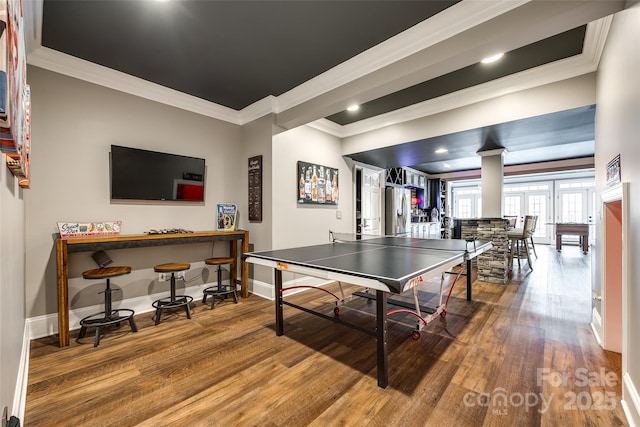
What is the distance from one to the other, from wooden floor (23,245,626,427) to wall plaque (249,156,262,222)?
1486 mm

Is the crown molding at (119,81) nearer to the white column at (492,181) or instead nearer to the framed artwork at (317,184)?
the framed artwork at (317,184)

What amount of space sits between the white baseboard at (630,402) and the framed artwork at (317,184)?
142 inches

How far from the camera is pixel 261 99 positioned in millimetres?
3805

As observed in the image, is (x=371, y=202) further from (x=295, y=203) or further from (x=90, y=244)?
(x=90, y=244)

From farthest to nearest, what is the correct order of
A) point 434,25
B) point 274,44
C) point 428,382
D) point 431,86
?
point 431,86
point 274,44
point 434,25
point 428,382

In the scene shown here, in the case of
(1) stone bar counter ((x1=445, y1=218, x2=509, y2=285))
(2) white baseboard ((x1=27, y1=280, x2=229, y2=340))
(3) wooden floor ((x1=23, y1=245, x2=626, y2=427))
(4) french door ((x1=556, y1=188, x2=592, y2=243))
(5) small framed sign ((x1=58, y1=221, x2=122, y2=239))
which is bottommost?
(3) wooden floor ((x1=23, y1=245, x2=626, y2=427))

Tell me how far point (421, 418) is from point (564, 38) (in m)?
3.44

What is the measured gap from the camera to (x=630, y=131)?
1.65 m

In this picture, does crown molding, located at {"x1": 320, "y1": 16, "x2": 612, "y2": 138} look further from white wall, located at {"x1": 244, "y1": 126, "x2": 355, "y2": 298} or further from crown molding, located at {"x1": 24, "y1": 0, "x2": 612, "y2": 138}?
white wall, located at {"x1": 244, "y1": 126, "x2": 355, "y2": 298}

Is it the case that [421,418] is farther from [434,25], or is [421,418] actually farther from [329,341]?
[434,25]

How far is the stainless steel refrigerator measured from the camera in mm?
6695

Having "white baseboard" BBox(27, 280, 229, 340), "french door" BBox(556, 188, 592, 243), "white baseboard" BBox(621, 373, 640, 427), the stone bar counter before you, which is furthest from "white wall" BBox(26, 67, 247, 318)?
"french door" BBox(556, 188, 592, 243)

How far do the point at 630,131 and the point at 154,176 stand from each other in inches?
170

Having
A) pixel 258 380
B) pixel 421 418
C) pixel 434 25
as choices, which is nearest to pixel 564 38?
pixel 434 25
